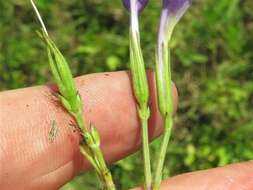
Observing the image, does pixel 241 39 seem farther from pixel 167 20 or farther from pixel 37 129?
pixel 37 129

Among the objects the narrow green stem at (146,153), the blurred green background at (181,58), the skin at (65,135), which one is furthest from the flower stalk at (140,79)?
the blurred green background at (181,58)

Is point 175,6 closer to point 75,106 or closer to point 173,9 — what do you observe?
point 173,9

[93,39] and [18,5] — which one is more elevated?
[18,5]

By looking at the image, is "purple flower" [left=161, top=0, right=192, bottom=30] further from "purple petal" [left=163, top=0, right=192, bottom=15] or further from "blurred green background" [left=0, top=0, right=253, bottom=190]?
"blurred green background" [left=0, top=0, right=253, bottom=190]

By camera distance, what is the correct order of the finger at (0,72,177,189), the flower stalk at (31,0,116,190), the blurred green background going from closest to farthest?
1. the flower stalk at (31,0,116,190)
2. the finger at (0,72,177,189)
3. the blurred green background

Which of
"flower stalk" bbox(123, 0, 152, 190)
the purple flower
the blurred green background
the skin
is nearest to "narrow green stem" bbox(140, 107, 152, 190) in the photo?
"flower stalk" bbox(123, 0, 152, 190)

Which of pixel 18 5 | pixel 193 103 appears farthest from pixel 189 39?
pixel 18 5

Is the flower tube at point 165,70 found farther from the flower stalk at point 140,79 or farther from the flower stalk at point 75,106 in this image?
the flower stalk at point 75,106
